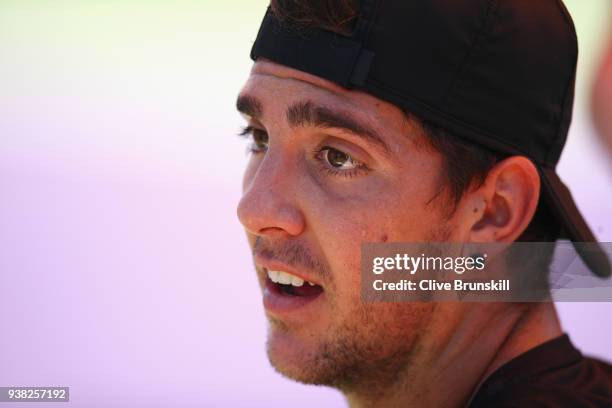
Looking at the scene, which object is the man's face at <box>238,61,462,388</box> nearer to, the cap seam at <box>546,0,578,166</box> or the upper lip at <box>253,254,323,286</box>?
the upper lip at <box>253,254,323,286</box>

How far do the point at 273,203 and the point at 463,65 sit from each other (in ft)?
1.55

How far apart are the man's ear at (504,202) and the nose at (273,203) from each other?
36 cm

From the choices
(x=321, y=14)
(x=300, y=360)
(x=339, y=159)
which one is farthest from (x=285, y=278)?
(x=321, y=14)

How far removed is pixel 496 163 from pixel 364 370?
518 millimetres

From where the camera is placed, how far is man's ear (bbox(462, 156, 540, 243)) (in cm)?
168

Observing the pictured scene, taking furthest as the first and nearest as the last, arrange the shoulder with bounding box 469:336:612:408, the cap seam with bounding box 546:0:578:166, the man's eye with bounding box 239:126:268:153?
the man's eye with bounding box 239:126:268:153 < the cap seam with bounding box 546:0:578:166 < the shoulder with bounding box 469:336:612:408

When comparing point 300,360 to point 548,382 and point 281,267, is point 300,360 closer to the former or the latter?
point 281,267

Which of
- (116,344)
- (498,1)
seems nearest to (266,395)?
(116,344)

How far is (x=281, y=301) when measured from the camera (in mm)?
1751

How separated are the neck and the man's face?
5 cm

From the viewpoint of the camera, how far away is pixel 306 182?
5.53ft

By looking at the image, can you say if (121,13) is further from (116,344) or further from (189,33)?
(116,344)

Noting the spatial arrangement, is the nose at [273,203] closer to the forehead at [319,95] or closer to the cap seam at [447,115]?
the forehead at [319,95]

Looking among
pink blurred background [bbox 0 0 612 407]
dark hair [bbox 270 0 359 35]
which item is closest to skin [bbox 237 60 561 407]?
dark hair [bbox 270 0 359 35]
